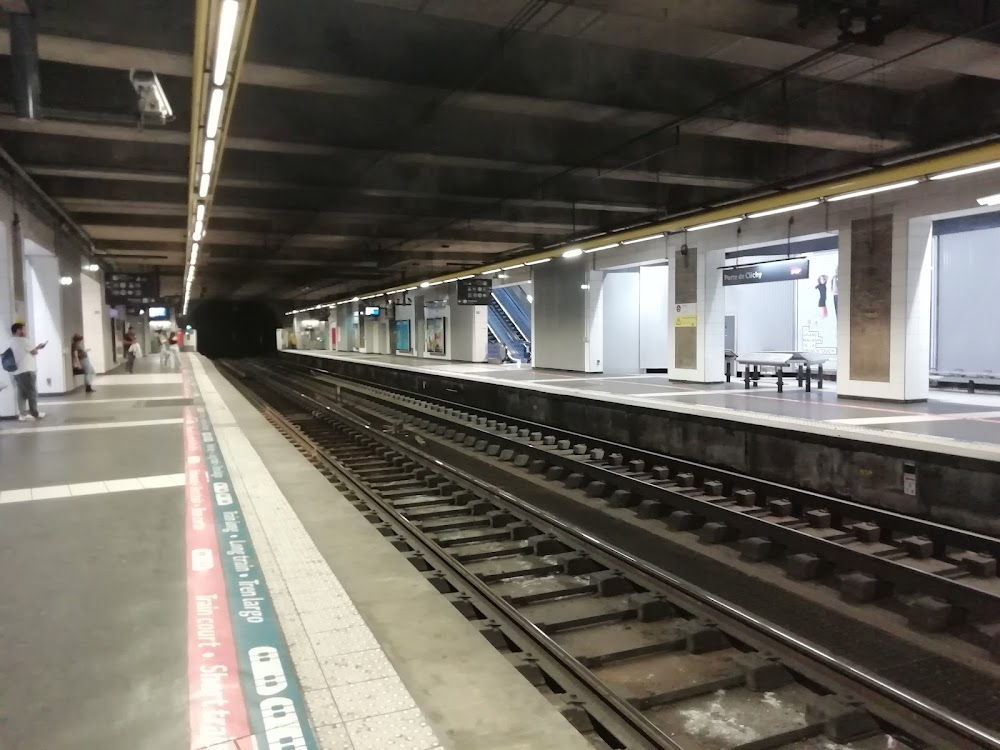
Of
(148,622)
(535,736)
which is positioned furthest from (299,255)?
(535,736)

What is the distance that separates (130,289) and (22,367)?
10.9m

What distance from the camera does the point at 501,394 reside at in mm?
17344

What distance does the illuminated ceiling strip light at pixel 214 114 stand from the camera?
5.70 m

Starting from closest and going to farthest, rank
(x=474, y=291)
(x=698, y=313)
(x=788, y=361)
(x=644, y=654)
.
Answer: (x=644, y=654) < (x=788, y=361) < (x=698, y=313) < (x=474, y=291)

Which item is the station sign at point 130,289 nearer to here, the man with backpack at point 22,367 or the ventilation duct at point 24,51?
the man with backpack at point 22,367

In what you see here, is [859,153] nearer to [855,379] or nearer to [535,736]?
[855,379]

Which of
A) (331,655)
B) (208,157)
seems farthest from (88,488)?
(331,655)

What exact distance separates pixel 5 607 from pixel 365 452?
25.0 ft

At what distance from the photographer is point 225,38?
4.59 meters

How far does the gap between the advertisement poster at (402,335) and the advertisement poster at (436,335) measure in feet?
14.0

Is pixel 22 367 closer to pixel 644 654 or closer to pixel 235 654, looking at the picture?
pixel 235 654

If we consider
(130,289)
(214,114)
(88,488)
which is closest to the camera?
(214,114)

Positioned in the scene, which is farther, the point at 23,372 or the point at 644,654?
the point at 23,372

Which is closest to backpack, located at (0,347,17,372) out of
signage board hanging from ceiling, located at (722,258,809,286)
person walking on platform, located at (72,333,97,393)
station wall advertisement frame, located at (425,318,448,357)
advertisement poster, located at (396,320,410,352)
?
person walking on platform, located at (72,333,97,393)
